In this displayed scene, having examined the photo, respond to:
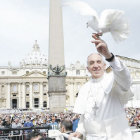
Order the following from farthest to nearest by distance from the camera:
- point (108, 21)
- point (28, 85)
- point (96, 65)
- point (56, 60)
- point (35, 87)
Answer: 1. point (35, 87)
2. point (28, 85)
3. point (56, 60)
4. point (96, 65)
5. point (108, 21)

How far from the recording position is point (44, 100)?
101938 mm

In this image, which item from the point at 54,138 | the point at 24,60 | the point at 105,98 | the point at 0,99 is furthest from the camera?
the point at 24,60

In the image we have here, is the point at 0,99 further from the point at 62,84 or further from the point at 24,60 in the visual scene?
→ the point at 62,84

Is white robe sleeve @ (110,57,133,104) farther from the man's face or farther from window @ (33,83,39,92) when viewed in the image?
window @ (33,83,39,92)

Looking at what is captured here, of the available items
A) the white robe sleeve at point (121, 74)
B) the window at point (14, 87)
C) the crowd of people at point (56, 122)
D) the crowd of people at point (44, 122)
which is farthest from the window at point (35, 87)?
the white robe sleeve at point (121, 74)

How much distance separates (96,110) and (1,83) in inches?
3826

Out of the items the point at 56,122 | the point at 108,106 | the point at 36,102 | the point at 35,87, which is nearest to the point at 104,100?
the point at 108,106

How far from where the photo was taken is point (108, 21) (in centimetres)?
244

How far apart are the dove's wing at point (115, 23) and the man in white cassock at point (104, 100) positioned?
0.41 feet

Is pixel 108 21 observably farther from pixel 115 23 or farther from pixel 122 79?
pixel 122 79

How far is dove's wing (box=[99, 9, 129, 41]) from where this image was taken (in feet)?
7.92

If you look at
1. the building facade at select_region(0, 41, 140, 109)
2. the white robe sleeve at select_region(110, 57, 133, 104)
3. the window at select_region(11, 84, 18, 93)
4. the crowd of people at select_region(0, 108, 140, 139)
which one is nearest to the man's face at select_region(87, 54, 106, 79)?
the white robe sleeve at select_region(110, 57, 133, 104)

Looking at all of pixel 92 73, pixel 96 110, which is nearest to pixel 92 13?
pixel 92 73

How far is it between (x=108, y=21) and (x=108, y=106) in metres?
0.89
